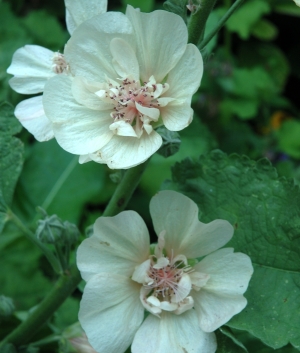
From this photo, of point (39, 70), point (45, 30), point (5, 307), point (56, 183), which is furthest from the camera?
A: point (45, 30)

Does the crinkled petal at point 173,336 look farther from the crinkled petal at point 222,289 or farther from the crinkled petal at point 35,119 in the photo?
the crinkled petal at point 35,119

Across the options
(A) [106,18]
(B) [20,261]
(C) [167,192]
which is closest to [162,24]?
(A) [106,18]

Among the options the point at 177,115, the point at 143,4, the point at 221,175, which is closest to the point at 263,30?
the point at 143,4

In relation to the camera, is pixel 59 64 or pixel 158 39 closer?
pixel 158 39

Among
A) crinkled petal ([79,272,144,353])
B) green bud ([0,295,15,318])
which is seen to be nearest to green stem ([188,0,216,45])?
crinkled petal ([79,272,144,353])

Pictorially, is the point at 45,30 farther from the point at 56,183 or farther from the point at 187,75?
the point at 187,75

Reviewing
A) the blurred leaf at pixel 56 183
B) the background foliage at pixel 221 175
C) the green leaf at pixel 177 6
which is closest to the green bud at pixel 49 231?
the background foliage at pixel 221 175
